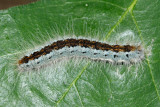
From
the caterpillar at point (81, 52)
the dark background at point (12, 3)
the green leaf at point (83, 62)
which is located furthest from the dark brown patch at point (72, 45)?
the dark background at point (12, 3)

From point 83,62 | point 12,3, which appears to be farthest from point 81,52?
point 12,3

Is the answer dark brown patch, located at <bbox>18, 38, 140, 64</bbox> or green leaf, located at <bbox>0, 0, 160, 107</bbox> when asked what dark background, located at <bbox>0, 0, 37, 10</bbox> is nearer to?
green leaf, located at <bbox>0, 0, 160, 107</bbox>

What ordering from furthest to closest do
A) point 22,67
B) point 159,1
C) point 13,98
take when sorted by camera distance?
point 22,67, point 13,98, point 159,1

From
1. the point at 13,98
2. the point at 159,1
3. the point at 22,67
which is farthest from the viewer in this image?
the point at 22,67

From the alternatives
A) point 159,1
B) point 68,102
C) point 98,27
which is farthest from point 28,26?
point 159,1

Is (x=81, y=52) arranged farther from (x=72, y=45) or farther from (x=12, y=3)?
(x=12, y=3)

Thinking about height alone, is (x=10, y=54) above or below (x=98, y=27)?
below

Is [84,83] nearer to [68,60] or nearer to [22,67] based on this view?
[68,60]
